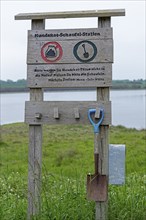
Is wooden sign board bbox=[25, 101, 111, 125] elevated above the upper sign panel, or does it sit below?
below

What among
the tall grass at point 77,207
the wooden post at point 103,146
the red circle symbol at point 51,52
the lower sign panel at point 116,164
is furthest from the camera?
the red circle symbol at point 51,52

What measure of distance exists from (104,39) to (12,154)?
12.8m

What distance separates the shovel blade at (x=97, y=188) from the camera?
501cm

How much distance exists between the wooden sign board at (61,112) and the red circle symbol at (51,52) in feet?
1.67

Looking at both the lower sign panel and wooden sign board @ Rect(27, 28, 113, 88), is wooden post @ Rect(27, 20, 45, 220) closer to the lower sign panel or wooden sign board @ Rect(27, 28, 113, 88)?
wooden sign board @ Rect(27, 28, 113, 88)

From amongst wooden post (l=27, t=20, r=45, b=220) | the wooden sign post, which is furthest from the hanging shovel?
wooden post (l=27, t=20, r=45, b=220)

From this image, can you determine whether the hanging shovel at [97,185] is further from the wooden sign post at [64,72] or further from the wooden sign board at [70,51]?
the wooden sign board at [70,51]

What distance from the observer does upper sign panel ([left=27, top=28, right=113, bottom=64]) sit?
529 cm

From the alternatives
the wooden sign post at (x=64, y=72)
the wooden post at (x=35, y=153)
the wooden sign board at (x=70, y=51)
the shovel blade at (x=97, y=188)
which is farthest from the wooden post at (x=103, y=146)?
the wooden post at (x=35, y=153)

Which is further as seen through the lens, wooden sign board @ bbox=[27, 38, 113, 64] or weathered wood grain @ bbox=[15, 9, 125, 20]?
wooden sign board @ bbox=[27, 38, 113, 64]

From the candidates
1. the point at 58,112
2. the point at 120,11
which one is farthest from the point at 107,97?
the point at 120,11

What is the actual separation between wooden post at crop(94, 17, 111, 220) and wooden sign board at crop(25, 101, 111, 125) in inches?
3.8

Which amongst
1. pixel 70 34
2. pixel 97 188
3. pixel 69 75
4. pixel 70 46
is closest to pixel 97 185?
pixel 97 188

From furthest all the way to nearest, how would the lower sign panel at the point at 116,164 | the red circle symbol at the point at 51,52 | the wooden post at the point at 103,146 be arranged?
the red circle symbol at the point at 51,52, the lower sign panel at the point at 116,164, the wooden post at the point at 103,146
